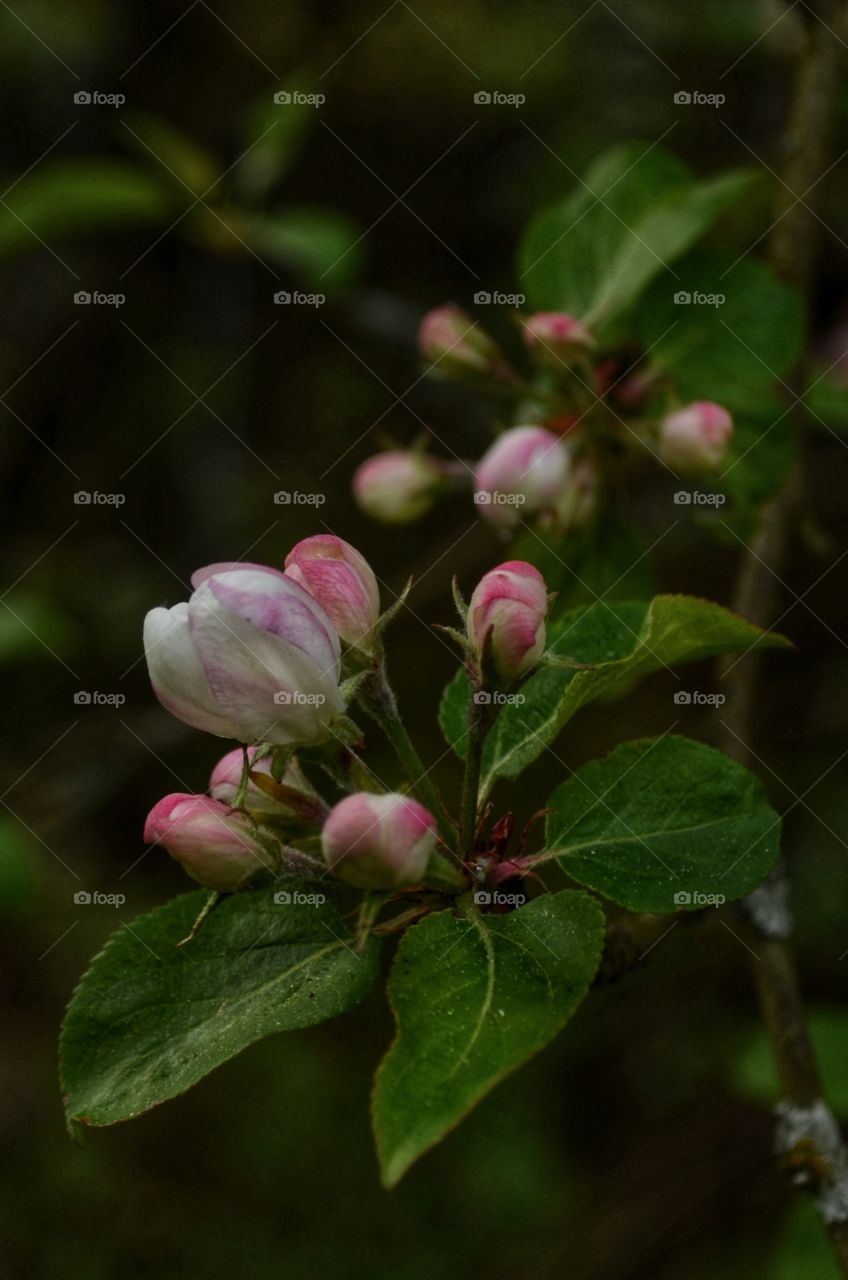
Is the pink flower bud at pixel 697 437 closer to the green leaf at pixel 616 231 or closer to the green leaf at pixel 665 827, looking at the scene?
the green leaf at pixel 616 231

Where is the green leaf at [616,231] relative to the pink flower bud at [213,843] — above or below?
above

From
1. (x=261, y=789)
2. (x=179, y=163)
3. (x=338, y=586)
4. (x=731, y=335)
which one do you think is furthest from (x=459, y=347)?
(x=179, y=163)

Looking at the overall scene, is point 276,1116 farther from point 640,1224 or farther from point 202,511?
point 202,511

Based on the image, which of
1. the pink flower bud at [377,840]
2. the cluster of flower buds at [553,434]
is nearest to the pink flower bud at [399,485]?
the cluster of flower buds at [553,434]

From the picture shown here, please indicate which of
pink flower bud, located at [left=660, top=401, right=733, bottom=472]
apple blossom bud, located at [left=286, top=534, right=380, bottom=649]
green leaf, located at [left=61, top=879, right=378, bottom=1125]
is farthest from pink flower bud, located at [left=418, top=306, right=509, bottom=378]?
green leaf, located at [left=61, top=879, right=378, bottom=1125]

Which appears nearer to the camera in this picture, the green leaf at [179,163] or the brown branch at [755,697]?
the brown branch at [755,697]

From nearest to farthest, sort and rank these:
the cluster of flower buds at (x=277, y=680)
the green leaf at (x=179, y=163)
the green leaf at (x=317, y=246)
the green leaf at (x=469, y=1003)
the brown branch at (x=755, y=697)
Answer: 1. the green leaf at (x=469, y=1003)
2. the cluster of flower buds at (x=277, y=680)
3. the brown branch at (x=755, y=697)
4. the green leaf at (x=317, y=246)
5. the green leaf at (x=179, y=163)

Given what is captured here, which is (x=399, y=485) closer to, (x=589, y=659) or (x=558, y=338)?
(x=558, y=338)
